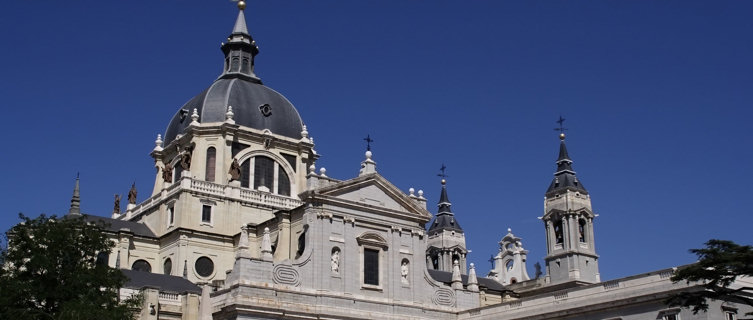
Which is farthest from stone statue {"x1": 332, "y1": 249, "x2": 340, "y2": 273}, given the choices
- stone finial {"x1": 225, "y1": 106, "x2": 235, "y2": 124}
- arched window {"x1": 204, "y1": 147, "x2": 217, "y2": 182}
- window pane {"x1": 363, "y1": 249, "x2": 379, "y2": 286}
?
stone finial {"x1": 225, "y1": 106, "x2": 235, "y2": 124}

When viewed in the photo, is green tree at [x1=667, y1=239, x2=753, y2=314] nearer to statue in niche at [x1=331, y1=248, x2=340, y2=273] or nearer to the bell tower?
statue in niche at [x1=331, y1=248, x2=340, y2=273]

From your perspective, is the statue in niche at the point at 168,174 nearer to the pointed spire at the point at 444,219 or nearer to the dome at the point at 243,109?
the dome at the point at 243,109

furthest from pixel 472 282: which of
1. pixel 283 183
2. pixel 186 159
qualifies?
pixel 186 159

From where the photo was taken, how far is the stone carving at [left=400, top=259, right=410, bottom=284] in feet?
170

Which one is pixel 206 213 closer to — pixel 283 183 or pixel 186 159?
pixel 186 159

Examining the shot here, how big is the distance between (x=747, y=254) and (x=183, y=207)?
3775cm

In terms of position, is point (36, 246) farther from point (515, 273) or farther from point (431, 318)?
Result: point (515, 273)

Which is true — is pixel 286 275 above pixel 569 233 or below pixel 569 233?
below

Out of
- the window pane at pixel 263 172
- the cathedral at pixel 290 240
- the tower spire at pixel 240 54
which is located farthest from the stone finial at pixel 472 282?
the tower spire at pixel 240 54

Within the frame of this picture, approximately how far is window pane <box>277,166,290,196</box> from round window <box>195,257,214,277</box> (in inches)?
345

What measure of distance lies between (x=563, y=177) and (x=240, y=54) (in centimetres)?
2698

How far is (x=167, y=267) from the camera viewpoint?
2312 inches

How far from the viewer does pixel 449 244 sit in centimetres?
8381

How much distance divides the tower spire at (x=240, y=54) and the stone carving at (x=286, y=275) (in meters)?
26.5
